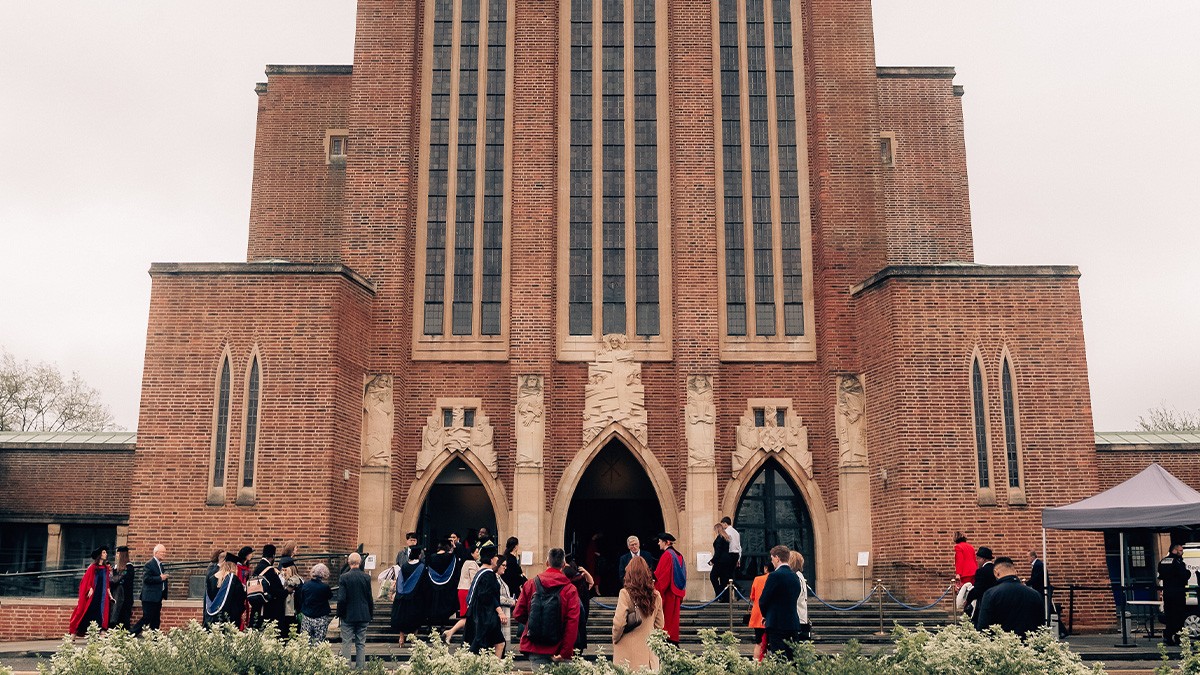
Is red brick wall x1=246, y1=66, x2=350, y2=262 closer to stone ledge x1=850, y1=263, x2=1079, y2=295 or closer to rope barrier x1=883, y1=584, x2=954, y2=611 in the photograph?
stone ledge x1=850, y1=263, x2=1079, y2=295

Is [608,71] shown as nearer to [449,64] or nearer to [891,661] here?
[449,64]

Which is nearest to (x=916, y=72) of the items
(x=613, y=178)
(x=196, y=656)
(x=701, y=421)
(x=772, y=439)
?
(x=613, y=178)

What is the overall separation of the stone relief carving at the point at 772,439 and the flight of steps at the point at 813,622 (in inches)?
113

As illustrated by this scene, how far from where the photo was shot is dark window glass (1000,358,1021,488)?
65.8 feet

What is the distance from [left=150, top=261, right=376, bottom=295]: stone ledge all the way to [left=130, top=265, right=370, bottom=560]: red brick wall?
5 centimetres

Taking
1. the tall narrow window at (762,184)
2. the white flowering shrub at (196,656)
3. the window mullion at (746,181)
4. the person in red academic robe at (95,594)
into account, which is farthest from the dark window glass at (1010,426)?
the white flowering shrub at (196,656)

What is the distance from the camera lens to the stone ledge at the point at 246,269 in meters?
20.5

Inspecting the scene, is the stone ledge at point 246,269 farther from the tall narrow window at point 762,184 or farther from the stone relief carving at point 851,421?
the stone relief carving at point 851,421

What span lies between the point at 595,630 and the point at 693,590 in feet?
12.4

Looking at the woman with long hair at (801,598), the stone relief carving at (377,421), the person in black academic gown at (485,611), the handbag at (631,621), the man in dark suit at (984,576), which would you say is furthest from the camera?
the stone relief carving at (377,421)

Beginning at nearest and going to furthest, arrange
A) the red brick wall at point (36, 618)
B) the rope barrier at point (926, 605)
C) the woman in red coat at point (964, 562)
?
the woman in red coat at point (964, 562) → the red brick wall at point (36, 618) → the rope barrier at point (926, 605)

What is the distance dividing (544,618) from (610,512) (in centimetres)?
1542

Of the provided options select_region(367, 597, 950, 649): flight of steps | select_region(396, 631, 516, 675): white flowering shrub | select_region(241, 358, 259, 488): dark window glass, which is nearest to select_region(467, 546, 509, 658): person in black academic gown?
select_region(396, 631, 516, 675): white flowering shrub

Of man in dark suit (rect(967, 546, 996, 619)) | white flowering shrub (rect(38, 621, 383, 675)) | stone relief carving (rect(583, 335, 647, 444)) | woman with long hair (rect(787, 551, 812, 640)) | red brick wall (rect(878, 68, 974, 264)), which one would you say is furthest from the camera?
red brick wall (rect(878, 68, 974, 264))
